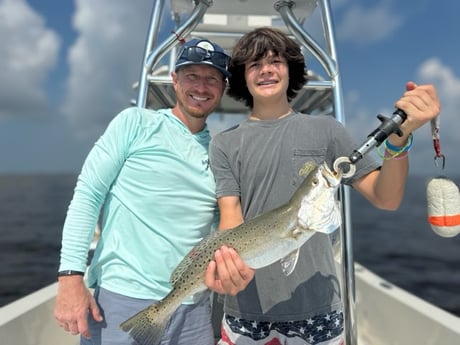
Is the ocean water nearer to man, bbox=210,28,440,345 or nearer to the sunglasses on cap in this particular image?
man, bbox=210,28,440,345

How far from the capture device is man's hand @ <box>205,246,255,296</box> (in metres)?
2.23

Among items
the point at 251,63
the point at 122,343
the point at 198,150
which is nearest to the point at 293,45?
the point at 251,63

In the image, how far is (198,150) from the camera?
9.06 feet

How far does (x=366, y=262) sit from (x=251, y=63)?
75.1 ft

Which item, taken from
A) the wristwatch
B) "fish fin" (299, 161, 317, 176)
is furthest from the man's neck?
the wristwatch

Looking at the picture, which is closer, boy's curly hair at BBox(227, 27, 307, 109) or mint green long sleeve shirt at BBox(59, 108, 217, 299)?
mint green long sleeve shirt at BBox(59, 108, 217, 299)

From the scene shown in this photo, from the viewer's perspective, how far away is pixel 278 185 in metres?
2.55

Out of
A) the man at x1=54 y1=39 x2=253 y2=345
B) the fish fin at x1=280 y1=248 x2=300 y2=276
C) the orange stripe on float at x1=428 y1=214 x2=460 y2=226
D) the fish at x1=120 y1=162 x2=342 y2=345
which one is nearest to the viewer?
the orange stripe on float at x1=428 y1=214 x2=460 y2=226

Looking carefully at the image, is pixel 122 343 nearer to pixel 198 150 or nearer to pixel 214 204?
pixel 214 204

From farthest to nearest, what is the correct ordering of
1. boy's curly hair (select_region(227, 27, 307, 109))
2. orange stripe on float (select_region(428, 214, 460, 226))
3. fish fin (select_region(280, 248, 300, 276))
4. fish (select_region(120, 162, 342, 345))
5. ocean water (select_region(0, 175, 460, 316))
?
ocean water (select_region(0, 175, 460, 316)) < boy's curly hair (select_region(227, 27, 307, 109)) < fish fin (select_region(280, 248, 300, 276)) < fish (select_region(120, 162, 342, 345)) < orange stripe on float (select_region(428, 214, 460, 226))

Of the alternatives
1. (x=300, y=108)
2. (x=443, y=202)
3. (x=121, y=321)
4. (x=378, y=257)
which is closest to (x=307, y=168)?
(x=443, y=202)

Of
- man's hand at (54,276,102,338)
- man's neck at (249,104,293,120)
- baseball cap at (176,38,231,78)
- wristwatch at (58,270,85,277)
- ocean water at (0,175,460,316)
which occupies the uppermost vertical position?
baseball cap at (176,38,231,78)

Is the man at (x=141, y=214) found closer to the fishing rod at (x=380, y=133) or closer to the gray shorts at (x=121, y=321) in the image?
the gray shorts at (x=121, y=321)

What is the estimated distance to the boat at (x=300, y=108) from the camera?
10.6ft
